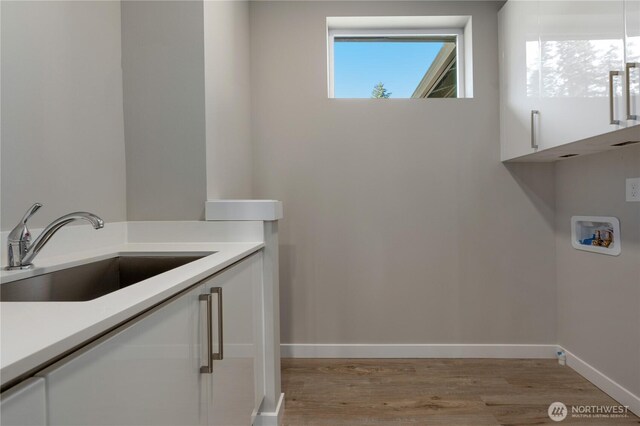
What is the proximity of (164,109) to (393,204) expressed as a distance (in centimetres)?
153

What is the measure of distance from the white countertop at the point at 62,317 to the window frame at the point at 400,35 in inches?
81.6

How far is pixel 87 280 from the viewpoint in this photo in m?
1.32

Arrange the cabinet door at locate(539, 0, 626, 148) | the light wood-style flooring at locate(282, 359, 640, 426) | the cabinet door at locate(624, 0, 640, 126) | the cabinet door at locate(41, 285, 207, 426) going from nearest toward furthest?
the cabinet door at locate(41, 285, 207, 426)
the cabinet door at locate(624, 0, 640, 126)
the cabinet door at locate(539, 0, 626, 148)
the light wood-style flooring at locate(282, 359, 640, 426)

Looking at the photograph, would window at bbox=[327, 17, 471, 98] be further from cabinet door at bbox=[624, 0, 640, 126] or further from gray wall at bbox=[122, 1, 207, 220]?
cabinet door at bbox=[624, 0, 640, 126]

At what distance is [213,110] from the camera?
1876mm

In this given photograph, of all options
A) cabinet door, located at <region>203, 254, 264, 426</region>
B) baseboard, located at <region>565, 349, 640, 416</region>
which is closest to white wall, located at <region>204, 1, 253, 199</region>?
cabinet door, located at <region>203, 254, 264, 426</region>

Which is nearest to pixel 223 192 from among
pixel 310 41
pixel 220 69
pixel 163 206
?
pixel 163 206

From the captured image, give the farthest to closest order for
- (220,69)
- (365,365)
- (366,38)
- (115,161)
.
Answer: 1. (366,38)
2. (365,365)
3. (220,69)
4. (115,161)

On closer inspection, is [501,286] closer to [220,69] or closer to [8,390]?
[220,69]

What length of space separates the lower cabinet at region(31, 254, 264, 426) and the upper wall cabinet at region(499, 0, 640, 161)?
153cm

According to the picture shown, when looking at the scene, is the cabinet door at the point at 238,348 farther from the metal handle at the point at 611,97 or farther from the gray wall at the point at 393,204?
the metal handle at the point at 611,97

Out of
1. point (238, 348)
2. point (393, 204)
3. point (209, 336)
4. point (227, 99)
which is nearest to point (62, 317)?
point (209, 336)

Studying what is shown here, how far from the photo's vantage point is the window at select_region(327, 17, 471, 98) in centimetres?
274

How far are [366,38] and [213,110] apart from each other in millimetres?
1478
